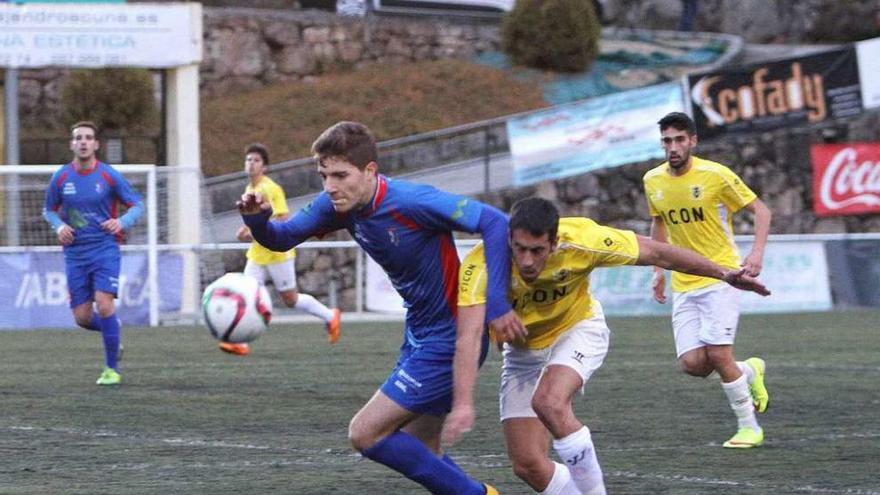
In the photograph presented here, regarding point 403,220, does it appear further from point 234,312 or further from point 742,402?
point 742,402

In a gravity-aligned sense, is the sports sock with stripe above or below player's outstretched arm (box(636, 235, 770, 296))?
below

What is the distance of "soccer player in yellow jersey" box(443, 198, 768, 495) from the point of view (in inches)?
247

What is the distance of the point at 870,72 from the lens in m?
27.9

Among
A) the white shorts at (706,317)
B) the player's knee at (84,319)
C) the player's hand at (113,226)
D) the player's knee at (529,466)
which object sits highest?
the player's hand at (113,226)

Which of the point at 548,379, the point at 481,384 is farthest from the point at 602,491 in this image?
the point at 481,384

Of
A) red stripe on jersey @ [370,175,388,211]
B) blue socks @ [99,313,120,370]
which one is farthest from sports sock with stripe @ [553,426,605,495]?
blue socks @ [99,313,120,370]

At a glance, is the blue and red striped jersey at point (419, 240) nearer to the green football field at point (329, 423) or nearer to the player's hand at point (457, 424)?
the player's hand at point (457, 424)

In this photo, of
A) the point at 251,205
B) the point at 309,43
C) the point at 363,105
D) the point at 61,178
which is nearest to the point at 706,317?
the point at 251,205

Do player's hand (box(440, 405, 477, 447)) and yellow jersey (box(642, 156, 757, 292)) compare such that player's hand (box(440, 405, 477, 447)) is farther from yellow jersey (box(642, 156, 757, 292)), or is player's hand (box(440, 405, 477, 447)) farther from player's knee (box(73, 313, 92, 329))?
player's knee (box(73, 313, 92, 329))

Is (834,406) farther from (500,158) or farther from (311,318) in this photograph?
(500,158)

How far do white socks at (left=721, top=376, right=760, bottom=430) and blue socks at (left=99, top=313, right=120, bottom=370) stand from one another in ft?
17.7

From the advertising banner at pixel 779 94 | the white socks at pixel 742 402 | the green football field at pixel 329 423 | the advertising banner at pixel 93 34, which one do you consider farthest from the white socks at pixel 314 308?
the advertising banner at pixel 779 94

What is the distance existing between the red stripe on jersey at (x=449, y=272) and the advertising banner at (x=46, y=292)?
597 inches

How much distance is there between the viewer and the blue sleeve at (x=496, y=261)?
6.16 meters
